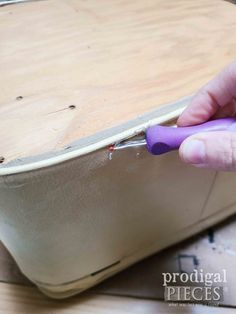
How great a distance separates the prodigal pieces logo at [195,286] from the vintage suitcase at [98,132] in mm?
52

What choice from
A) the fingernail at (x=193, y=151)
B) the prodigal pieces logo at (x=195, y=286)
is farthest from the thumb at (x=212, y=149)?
the prodigal pieces logo at (x=195, y=286)

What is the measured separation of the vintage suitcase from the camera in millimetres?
325

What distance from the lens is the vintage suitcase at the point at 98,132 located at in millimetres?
325

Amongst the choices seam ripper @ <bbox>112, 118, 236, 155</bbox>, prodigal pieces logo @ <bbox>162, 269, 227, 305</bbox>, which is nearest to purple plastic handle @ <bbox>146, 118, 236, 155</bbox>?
seam ripper @ <bbox>112, 118, 236, 155</bbox>

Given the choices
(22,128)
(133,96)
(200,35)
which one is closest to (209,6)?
(200,35)

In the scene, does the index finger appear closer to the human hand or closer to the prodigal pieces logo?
the human hand

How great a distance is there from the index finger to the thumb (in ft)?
0.14

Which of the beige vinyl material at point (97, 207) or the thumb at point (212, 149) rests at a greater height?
the thumb at point (212, 149)

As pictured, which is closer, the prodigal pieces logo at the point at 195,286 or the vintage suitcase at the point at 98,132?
the vintage suitcase at the point at 98,132

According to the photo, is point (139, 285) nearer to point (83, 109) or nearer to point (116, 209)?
point (116, 209)

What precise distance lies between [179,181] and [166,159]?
0.18ft

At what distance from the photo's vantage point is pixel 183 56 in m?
0.45

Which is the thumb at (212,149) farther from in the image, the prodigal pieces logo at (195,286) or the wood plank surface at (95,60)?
the prodigal pieces logo at (195,286)

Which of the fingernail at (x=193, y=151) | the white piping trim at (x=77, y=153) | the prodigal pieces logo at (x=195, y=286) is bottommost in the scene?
the prodigal pieces logo at (x=195, y=286)
